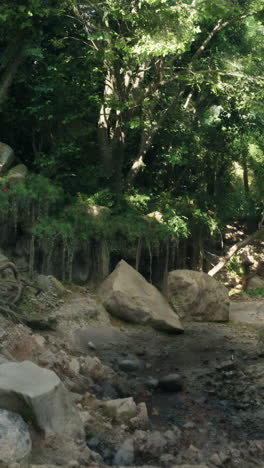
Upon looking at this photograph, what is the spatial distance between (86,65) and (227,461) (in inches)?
527

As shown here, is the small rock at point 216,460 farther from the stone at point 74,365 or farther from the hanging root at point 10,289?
the hanging root at point 10,289

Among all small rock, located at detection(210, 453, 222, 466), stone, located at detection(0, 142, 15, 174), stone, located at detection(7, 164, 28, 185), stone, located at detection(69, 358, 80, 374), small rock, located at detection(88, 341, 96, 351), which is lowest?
small rock, located at detection(88, 341, 96, 351)

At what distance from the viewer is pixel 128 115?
53.6 feet

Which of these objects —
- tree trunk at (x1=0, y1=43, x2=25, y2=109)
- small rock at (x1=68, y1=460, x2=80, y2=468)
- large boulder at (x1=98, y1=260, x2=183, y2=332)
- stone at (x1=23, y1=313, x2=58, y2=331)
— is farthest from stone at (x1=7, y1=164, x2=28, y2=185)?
small rock at (x1=68, y1=460, x2=80, y2=468)

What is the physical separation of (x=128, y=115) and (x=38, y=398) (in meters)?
12.7

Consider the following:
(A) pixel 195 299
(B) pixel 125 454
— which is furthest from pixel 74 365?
(A) pixel 195 299

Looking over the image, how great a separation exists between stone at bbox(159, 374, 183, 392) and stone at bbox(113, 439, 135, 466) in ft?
9.22

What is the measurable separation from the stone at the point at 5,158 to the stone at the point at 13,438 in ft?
34.6

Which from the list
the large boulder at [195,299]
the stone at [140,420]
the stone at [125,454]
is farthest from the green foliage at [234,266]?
the stone at [125,454]

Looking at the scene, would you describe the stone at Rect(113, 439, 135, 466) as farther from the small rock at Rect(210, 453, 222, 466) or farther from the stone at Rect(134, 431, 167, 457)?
the small rock at Rect(210, 453, 222, 466)

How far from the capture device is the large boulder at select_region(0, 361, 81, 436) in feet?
16.1

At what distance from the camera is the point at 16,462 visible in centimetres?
431

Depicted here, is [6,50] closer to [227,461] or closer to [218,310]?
[218,310]

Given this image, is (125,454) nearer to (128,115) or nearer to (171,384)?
(171,384)
